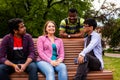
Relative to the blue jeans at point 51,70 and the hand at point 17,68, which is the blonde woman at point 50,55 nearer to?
the blue jeans at point 51,70

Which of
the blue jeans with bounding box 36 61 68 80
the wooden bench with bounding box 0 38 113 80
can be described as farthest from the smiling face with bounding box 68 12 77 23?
the blue jeans with bounding box 36 61 68 80

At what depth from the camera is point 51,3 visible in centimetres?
3694

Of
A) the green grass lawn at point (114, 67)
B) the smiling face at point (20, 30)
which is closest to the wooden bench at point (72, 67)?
the smiling face at point (20, 30)

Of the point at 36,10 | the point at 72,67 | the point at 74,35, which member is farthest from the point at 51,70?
the point at 36,10

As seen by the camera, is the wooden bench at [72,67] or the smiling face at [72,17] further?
the smiling face at [72,17]

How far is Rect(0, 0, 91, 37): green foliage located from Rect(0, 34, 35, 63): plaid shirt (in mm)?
26917

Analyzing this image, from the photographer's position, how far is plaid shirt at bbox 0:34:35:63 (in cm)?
701

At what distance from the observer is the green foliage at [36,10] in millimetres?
34625

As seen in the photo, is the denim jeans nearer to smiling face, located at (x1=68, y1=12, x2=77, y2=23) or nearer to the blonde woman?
the blonde woman

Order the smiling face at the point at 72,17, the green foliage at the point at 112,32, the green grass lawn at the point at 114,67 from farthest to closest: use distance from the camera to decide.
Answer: the green foliage at the point at 112,32 → the green grass lawn at the point at 114,67 → the smiling face at the point at 72,17

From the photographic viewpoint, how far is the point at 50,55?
732cm

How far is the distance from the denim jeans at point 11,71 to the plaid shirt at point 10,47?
15 centimetres

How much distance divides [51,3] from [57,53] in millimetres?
29733

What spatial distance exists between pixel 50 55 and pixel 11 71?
808 millimetres
